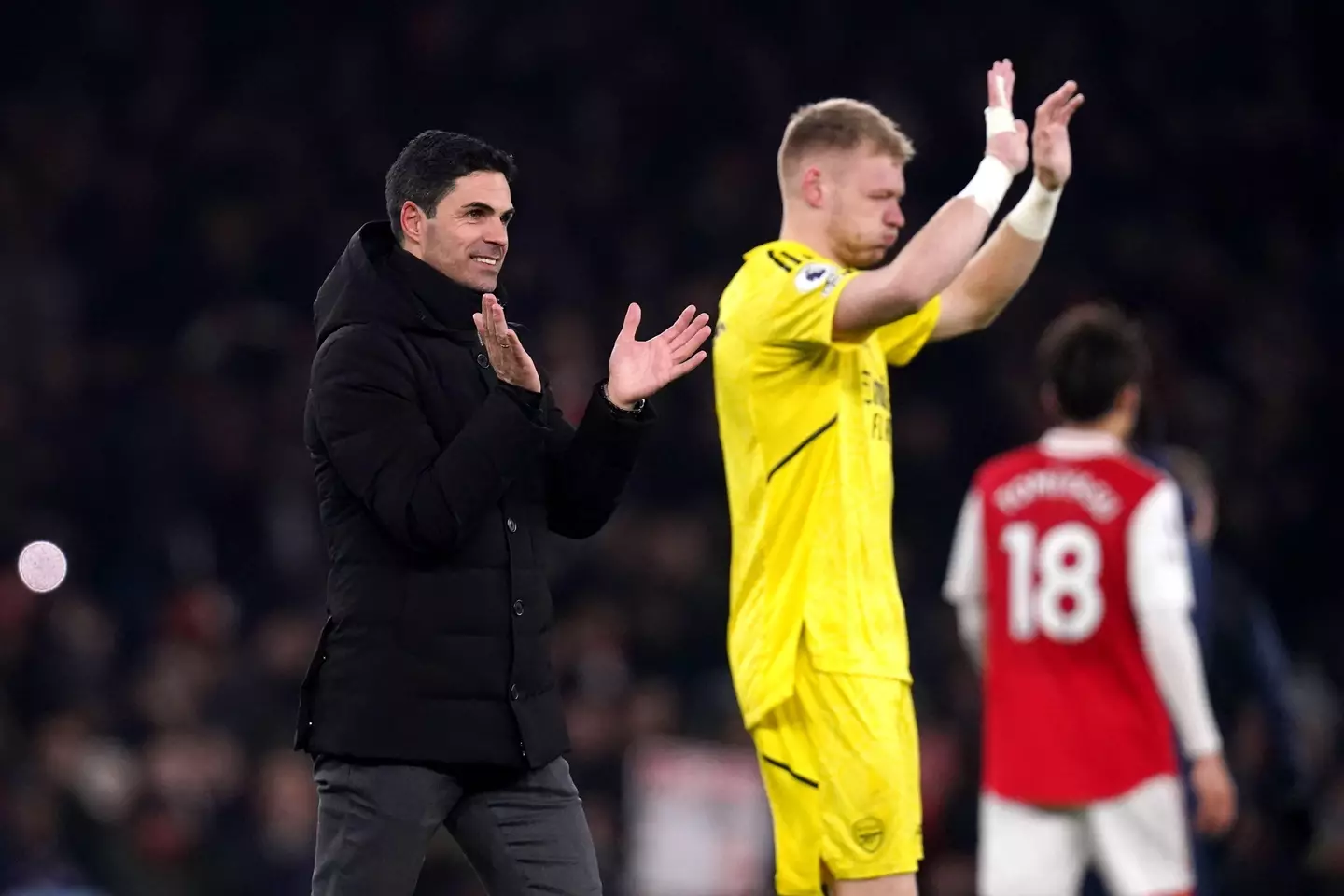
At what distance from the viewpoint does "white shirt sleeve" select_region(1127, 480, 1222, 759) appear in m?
5.14

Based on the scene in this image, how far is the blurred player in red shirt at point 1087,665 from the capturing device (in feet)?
17.0

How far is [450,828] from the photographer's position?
13.5 ft

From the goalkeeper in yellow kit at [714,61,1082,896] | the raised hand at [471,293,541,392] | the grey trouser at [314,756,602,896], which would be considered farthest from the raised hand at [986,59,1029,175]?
the grey trouser at [314,756,602,896]

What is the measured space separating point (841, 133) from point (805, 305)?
0.52 metres

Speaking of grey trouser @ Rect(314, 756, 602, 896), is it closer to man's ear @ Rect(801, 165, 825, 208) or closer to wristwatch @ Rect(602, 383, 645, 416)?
wristwatch @ Rect(602, 383, 645, 416)

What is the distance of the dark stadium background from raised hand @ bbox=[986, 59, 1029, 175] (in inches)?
146

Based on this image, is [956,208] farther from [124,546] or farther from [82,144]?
[82,144]

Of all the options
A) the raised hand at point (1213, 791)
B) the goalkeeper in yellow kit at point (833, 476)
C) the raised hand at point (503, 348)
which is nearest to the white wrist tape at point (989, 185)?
the goalkeeper in yellow kit at point (833, 476)

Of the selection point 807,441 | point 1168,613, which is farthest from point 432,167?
point 1168,613

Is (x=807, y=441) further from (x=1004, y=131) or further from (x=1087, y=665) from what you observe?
(x=1087, y=665)

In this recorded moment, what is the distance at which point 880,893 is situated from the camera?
4.68 m

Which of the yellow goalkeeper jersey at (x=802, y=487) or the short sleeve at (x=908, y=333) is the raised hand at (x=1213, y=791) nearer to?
the yellow goalkeeper jersey at (x=802, y=487)

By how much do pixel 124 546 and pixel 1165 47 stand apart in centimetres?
715

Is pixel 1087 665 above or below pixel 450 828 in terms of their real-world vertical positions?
above
